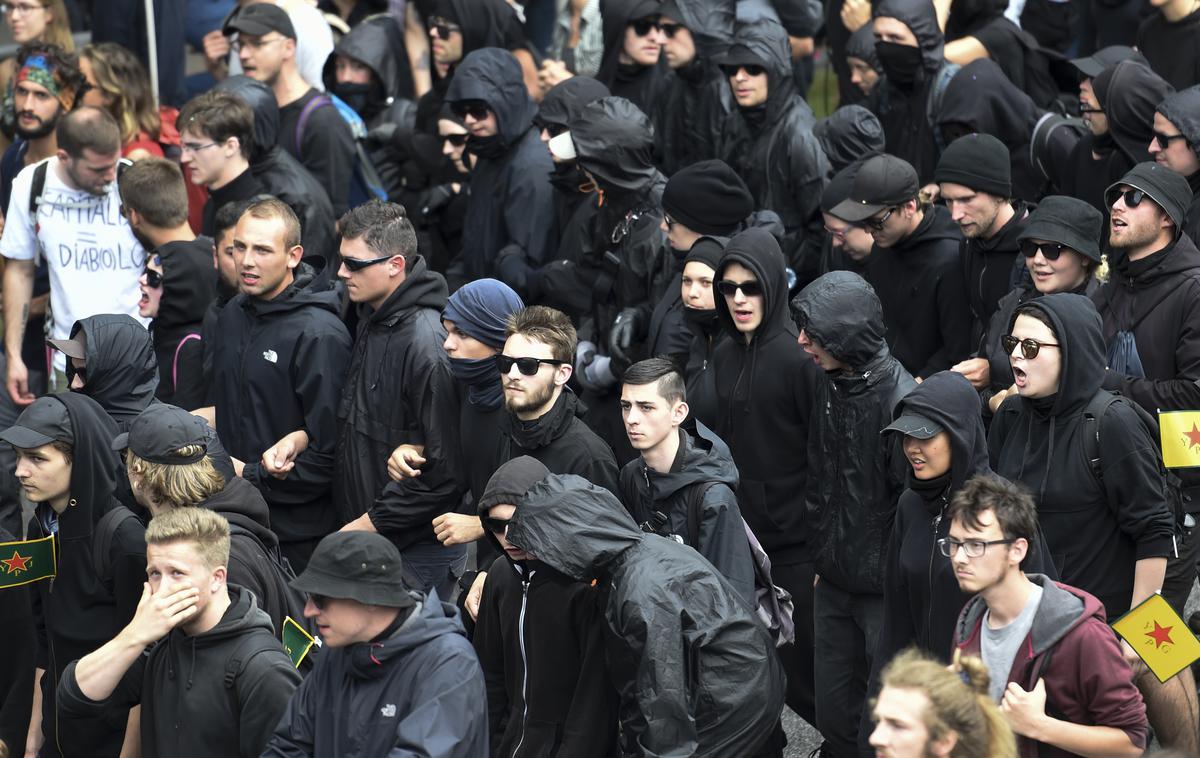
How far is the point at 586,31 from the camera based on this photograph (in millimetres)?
11516

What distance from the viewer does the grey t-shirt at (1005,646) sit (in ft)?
16.2

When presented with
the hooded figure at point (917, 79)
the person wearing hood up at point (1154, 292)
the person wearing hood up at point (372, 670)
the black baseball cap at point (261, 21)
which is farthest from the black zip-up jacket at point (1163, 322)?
the black baseball cap at point (261, 21)

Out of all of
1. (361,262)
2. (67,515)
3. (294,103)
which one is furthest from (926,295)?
(294,103)

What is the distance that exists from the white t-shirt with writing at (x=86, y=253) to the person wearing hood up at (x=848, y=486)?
4.12m

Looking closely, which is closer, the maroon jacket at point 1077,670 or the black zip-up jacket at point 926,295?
the maroon jacket at point 1077,670

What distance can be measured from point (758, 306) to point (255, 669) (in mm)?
2829

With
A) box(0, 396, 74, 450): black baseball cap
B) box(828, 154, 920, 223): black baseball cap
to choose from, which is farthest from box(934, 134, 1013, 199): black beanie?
box(0, 396, 74, 450): black baseball cap

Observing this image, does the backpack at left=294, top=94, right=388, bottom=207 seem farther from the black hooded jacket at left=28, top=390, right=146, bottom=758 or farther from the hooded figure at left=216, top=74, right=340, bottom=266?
the black hooded jacket at left=28, top=390, right=146, bottom=758

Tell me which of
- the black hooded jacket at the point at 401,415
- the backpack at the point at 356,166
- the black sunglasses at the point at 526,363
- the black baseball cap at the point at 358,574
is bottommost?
the backpack at the point at 356,166

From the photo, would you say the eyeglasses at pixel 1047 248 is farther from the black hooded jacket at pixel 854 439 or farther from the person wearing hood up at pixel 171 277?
the person wearing hood up at pixel 171 277

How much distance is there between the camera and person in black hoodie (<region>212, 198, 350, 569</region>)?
733cm

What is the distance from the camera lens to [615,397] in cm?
789

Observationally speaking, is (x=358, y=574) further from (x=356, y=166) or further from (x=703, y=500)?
(x=356, y=166)

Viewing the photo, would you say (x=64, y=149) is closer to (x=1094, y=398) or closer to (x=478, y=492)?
(x=478, y=492)
